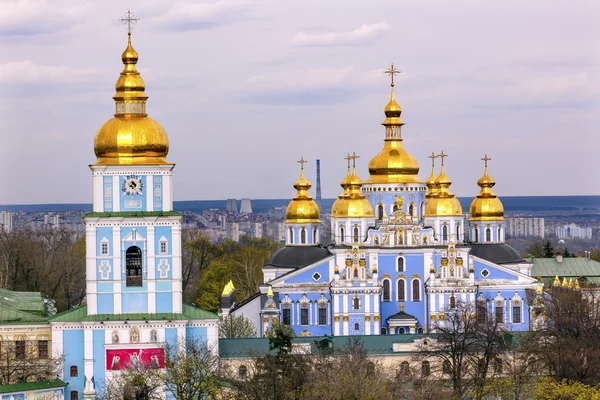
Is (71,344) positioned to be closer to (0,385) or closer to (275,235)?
(0,385)

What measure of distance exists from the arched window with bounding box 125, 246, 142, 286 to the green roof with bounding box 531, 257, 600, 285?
30.3 m

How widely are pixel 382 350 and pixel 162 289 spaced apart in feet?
23.5

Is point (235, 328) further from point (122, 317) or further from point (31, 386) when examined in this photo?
point (31, 386)

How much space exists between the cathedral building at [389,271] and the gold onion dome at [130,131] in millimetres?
15226

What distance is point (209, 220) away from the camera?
632ft

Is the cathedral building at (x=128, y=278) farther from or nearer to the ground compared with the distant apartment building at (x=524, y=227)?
nearer to the ground

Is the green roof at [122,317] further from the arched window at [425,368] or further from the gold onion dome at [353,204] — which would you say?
the gold onion dome at [353,204]

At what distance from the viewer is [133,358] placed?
4647cm

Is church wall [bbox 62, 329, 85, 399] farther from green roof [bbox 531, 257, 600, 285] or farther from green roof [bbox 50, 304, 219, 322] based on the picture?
green roof [bbox 531, 257, 600, 285]

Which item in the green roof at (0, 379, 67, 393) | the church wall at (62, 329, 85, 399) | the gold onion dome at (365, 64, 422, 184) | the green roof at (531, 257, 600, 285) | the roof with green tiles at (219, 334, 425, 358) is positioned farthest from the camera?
the green roof at (531, 257, 600, 285)

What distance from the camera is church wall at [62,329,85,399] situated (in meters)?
46.2

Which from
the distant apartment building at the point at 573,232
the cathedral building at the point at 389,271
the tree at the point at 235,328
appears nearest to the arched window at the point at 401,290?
the cathedral building at the point at 389,271

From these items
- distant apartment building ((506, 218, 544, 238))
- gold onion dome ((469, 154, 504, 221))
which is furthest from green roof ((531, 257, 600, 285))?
distant apartment building ((506, 218, 544, 238))

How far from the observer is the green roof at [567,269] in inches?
2928
